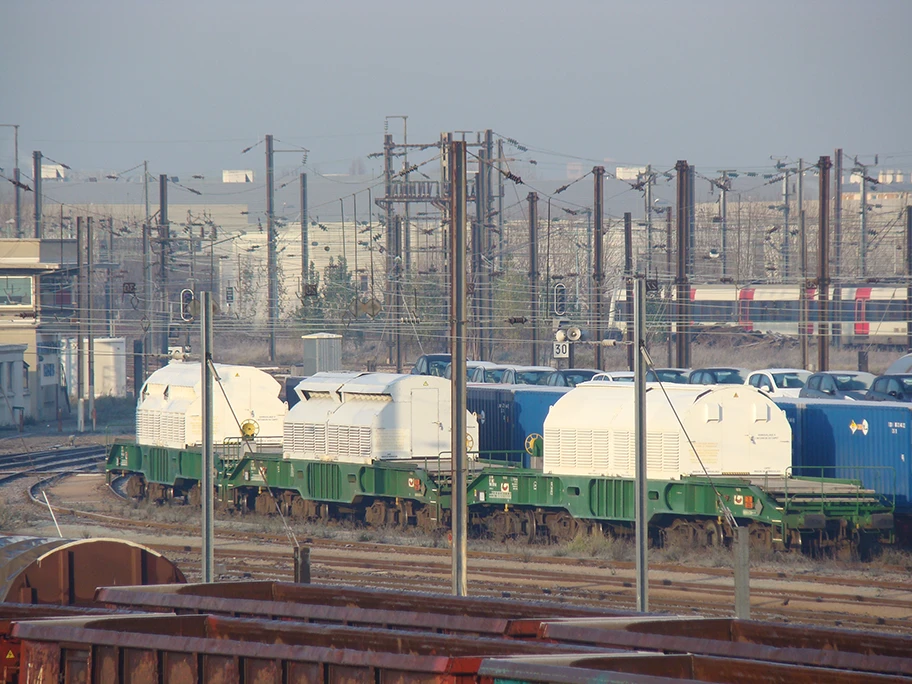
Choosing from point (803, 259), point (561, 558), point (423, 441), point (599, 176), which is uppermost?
point (599, 176)

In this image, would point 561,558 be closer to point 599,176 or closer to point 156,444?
point 156,444

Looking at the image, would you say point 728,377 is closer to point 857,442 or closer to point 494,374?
point 494,374

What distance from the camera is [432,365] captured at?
4381cm

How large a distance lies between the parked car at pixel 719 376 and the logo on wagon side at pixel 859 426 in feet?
45.8

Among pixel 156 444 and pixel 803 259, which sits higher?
pixel 803 259

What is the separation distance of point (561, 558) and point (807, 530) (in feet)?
16.3

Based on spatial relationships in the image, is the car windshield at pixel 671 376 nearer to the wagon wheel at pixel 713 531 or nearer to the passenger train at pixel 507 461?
the passenger train at pixel 507 461

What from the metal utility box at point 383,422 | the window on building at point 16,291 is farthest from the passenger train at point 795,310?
the metal utility box at point 383,422

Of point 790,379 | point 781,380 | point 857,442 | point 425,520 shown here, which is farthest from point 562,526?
point 790,379

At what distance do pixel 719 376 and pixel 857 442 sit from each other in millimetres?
14426

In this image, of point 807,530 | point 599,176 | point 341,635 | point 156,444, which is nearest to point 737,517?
point 807,530

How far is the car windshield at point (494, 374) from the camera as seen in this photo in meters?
40.4

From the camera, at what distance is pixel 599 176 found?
48.9 m

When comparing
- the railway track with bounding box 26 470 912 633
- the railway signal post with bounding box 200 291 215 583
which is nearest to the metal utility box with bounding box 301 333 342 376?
the railway track with bounding box 26 470 912 633
